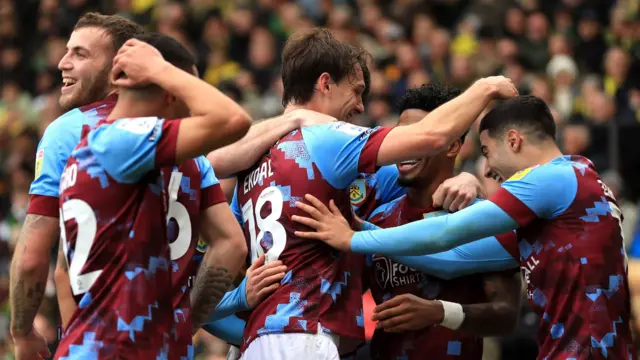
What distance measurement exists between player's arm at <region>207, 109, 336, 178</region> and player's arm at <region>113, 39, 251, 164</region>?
1032 mm

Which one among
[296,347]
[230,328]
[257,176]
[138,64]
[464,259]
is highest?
[138,64]

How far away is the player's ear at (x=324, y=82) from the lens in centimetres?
548

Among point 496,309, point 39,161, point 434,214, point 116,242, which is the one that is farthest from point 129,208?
point 496,309

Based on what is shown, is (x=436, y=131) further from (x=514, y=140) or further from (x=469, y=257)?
(x=469, y=257)

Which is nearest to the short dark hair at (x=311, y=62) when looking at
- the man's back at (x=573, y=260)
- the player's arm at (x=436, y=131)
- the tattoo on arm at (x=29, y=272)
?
the player's arm at (x=436, y=131)

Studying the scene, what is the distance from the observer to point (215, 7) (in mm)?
16281

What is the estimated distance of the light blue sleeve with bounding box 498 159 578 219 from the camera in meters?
5.06

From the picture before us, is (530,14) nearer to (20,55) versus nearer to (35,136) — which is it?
(35,136)

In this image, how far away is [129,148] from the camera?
4293mm

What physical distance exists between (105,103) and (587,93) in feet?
26.8

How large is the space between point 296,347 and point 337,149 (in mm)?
941

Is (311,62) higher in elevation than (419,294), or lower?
higher

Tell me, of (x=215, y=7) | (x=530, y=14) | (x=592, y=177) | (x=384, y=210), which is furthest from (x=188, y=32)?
(x=592, y=177)

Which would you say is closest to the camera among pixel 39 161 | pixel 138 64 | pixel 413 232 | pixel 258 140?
pixel 138 64
